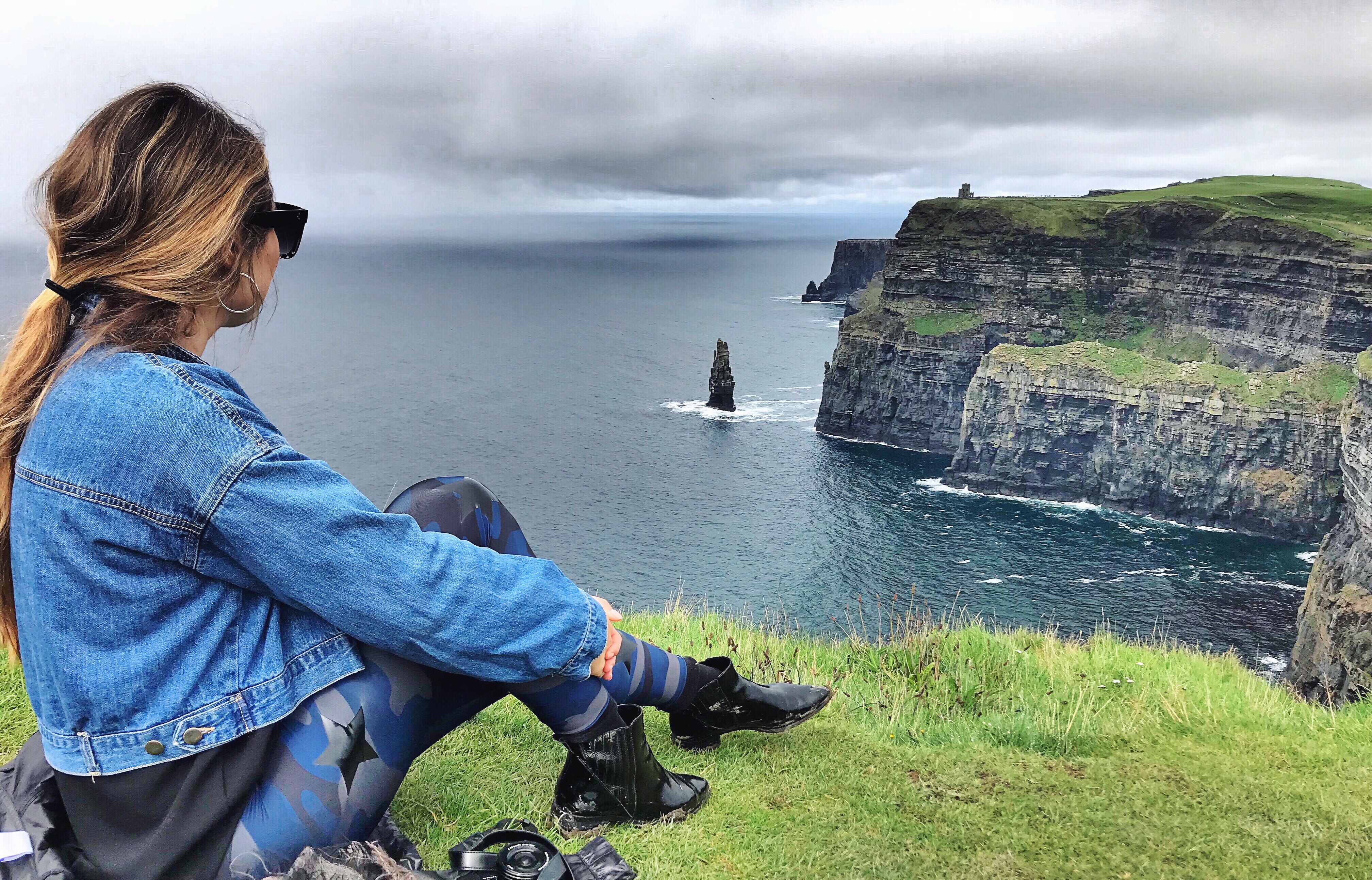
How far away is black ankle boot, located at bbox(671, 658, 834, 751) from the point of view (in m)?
4.56

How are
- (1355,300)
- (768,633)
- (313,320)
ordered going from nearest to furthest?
(768,633) < (1355,300) < (313,320)

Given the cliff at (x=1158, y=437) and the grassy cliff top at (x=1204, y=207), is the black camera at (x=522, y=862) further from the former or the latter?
the grassy cliff top at (x=1204, y=207)

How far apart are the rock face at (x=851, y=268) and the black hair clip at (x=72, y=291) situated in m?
188

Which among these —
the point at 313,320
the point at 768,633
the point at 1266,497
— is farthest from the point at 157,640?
the point at 313,320

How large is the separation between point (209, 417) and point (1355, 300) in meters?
98.0

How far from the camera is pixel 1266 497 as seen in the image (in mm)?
72562

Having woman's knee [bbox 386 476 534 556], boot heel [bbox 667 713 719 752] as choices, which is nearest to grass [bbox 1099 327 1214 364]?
boot heel [bbox 667 713 719 752]

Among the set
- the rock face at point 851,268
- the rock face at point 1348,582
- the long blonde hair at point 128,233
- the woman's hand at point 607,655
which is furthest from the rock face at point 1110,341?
the long blonde hair at point 128,233

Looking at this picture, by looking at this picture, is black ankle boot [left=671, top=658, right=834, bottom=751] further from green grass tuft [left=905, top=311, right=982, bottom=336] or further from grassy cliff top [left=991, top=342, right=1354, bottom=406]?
green grass tuft [left=905, top=311, right=982, bottom=336]

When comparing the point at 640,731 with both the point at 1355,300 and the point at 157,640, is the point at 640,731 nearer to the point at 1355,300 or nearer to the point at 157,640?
the point at 157,640

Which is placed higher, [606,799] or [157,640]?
[157,640]

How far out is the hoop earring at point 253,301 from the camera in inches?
107

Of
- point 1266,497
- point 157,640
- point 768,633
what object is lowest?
point 1266,497

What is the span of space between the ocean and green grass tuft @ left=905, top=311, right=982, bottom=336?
14.4m
